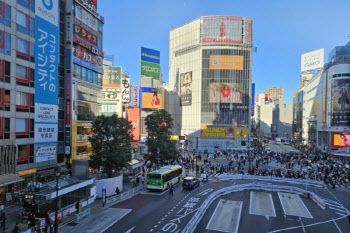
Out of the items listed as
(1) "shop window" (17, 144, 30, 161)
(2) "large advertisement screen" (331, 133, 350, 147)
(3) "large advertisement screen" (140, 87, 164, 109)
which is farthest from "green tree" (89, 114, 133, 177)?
(2) "large advertisement screen" (331, 133, 350, 147)

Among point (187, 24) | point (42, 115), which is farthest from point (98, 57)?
point (187, 24)

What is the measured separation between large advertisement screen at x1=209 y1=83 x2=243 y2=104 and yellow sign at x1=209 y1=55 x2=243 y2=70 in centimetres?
477

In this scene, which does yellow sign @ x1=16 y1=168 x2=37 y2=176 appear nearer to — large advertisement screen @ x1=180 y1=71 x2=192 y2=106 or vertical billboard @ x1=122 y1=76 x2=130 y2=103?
vertical billboard @ x1=122 y1=76 x2=130 y2=103

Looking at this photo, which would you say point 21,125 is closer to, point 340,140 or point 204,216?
point 204,216

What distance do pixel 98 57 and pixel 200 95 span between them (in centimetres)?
4489

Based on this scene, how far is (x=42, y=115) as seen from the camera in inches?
1123

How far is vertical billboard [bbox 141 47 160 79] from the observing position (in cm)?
7906

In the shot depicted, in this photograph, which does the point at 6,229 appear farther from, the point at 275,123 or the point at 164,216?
the point at 275,123

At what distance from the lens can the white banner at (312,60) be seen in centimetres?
10375

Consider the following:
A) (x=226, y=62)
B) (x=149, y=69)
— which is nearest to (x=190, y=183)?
(x=226, y=62)

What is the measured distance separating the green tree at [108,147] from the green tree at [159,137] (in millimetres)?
12410

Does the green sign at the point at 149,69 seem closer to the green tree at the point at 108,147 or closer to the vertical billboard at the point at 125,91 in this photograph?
the vertical billboard at the point at 125,91

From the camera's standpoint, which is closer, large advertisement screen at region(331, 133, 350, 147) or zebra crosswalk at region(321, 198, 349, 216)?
zebra crosswalk at region(321, 198, 349, 216)

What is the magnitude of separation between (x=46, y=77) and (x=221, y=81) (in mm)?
57179
